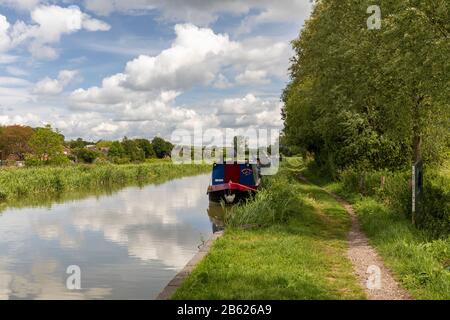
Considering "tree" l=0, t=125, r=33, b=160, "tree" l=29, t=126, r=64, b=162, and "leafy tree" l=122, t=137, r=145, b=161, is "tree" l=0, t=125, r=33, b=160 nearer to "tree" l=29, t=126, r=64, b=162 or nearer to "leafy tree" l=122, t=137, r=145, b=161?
"leafy tree" l=122, t=137, r=145, b=161

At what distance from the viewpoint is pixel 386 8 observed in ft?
48.0

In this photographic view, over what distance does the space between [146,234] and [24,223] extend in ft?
20.7

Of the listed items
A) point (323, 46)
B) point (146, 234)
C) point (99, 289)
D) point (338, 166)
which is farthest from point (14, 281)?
point (338, 166)

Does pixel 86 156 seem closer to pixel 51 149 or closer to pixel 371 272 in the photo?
pixel 51 149

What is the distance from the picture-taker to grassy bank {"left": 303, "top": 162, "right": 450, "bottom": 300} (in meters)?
8.16

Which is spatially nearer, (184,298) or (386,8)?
(184,298)

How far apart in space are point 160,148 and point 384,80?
108975mm

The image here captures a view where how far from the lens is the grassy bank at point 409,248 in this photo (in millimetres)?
8164

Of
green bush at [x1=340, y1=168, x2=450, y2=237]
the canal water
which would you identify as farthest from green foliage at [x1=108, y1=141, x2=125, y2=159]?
green bush at [x1=340, y1=168, x2=450, y2=237]

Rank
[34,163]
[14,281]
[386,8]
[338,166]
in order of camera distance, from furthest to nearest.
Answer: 1. [34,163]
2. [338,166]
3. [386,8]
4. [14,281]

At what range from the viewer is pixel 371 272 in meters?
9.44

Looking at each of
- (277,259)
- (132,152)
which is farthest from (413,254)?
(132,152)

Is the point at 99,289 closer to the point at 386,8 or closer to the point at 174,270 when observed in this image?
the point at 174,270

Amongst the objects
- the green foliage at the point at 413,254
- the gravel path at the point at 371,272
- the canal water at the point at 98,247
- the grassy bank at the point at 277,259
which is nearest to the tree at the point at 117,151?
the canal water at the point at 98,247
